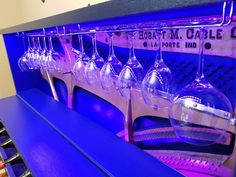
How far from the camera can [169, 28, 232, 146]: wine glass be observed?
638 millimetres

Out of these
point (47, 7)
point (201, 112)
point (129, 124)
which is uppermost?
point (47, 7)

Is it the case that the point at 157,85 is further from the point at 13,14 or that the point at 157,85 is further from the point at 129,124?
the point at 13,14

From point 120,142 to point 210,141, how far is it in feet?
2.16

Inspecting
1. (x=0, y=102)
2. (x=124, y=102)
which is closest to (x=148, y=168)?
(x=124, y=102)

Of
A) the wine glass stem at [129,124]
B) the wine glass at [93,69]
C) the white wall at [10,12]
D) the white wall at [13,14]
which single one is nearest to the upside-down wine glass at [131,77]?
the wine glass at [93,69]

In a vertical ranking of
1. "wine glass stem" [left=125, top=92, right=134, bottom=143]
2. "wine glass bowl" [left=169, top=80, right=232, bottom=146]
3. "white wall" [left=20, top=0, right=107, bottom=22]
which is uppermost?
"white wall" [left=20, top=0, right=107, bottom=22]

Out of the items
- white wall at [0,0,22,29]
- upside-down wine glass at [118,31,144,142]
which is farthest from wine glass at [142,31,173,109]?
white wall at [0,0,22,29]

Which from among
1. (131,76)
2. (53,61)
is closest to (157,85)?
(131,76)

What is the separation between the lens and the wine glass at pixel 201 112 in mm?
638

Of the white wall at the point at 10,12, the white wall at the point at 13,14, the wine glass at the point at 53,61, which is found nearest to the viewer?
the wine glass at the point at 53,61

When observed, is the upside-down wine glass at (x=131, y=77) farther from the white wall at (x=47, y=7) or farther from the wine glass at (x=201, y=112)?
the white wall at (x=47, y=7)

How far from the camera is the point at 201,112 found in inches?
25.0

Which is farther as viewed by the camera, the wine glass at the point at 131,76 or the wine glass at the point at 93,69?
the wine glass at the point at 93,69

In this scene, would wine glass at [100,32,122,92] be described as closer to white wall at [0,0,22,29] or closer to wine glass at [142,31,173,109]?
wine glass at [142,31,173,109]
